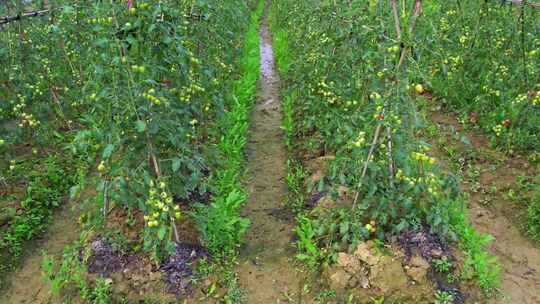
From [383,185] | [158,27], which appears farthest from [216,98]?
[383,185]

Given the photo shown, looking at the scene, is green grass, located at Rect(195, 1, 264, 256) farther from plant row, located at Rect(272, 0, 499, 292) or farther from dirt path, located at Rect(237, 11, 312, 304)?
plant row, located at Rect(272, 0, 499, 292)

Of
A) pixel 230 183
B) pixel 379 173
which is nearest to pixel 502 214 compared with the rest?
pixel 379 173

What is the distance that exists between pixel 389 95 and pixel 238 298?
1.69 meters

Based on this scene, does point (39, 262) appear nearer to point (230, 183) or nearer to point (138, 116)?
point (138, 116)

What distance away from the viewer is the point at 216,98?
3.81 meters

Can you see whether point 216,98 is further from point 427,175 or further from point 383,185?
point 427,175

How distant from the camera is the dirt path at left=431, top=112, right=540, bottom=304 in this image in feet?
9.60

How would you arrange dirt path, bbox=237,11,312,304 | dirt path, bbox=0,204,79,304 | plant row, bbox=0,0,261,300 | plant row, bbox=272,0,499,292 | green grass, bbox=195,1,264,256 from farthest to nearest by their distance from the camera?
1. green grass, bbox=195,1,264,256
2. dirt path, bbox=237,11,312,304
3. dirt path, bbox=0,204,79,304
4. plant row, bbox=272,0,499,292
5. plant row, bbox=0,0,261,300

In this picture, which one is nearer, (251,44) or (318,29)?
(318,29)

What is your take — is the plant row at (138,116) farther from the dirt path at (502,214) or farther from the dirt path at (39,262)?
the dirt path at (502,214)

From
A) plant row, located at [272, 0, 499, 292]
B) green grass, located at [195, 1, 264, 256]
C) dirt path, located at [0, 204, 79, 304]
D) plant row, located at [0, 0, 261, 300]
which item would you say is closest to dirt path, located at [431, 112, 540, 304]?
plant row, located at [272, 0, 499, 292]

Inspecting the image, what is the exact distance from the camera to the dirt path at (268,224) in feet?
9.71

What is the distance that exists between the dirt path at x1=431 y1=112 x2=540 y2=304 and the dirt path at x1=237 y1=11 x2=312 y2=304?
145 centimetres

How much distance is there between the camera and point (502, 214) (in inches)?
144
